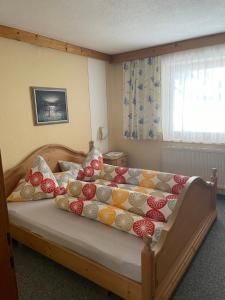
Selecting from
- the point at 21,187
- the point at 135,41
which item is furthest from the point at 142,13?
the point at 21,187

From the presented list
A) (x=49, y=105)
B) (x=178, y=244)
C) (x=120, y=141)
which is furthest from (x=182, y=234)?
(x=120, y=141)

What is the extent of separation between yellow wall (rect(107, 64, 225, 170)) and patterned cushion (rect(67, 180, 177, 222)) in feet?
5.99

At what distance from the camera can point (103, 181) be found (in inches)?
127

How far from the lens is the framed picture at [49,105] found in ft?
10.7

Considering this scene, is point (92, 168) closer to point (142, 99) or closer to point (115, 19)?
point (142, 99)

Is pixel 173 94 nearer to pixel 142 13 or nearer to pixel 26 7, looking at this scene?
pixel 142 13

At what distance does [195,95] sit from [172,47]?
84 centimetres

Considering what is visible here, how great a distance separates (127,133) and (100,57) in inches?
56.7

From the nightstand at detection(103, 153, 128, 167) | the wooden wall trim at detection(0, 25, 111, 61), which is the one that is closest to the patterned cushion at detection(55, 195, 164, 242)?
the nightstand at detection(103, 153, 128, 167)

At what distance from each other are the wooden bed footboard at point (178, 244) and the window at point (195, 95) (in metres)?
1.25

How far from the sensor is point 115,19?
2.65m

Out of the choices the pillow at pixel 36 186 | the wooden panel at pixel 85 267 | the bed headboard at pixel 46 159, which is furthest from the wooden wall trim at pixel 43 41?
the wooden panel at pixel 85 267

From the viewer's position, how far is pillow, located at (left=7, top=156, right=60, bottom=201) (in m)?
2.80

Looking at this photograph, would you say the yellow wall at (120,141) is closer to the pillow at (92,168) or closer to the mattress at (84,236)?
the pillow at (92,168)
